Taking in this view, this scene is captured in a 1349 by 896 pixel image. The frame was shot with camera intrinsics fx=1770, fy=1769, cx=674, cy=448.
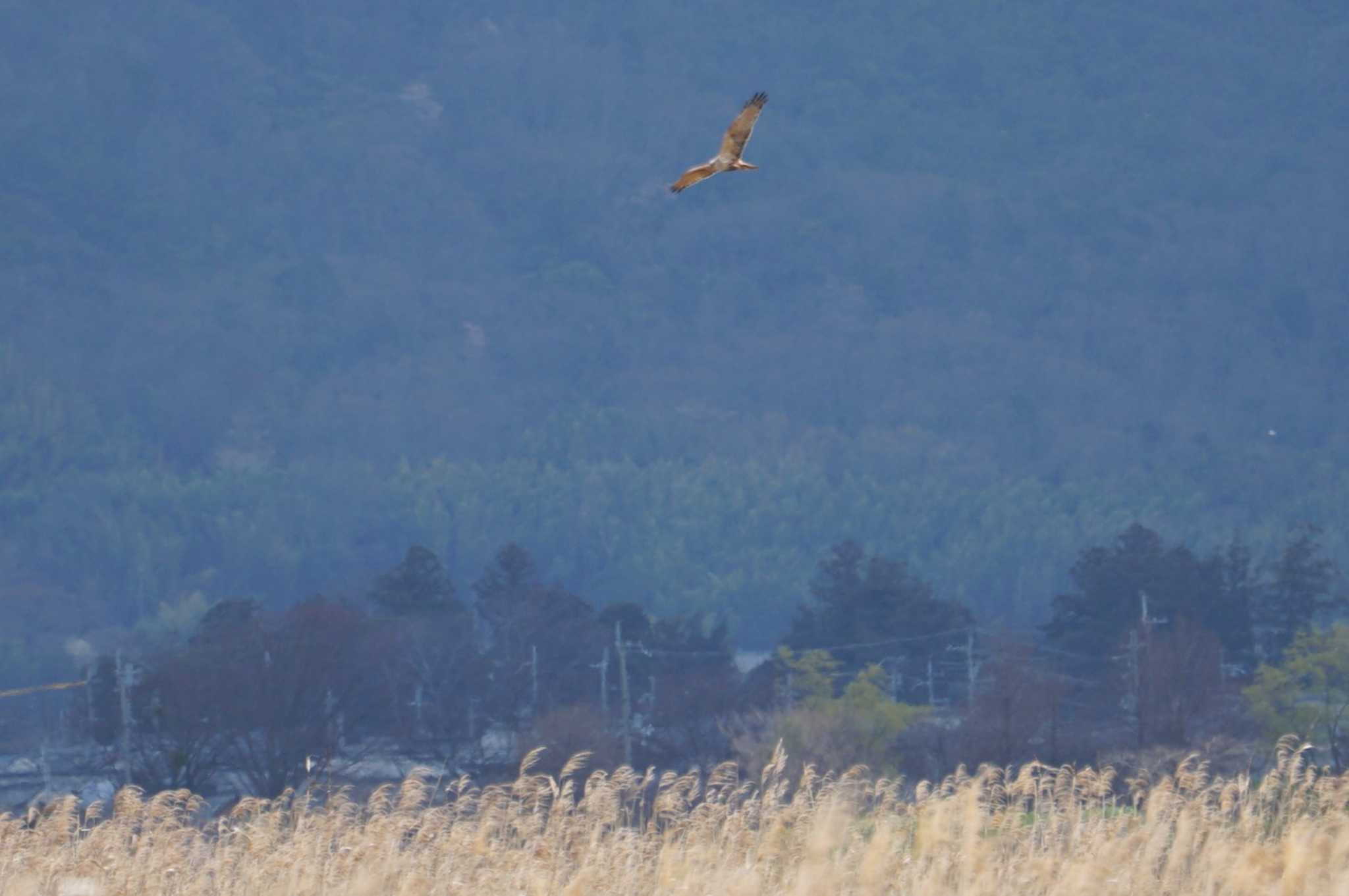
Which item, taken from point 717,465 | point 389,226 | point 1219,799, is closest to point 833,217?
point 389,226

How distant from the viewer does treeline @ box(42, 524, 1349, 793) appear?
37750 millimetres

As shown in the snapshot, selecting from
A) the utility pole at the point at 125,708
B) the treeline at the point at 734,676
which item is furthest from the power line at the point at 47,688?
the treeline at the point at 734,676

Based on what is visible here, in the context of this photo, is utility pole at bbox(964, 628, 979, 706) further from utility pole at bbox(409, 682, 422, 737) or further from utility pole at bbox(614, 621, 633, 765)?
utility pole at bbox(409, 682, 422, 737)

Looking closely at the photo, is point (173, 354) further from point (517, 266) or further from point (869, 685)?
point (869, 685)

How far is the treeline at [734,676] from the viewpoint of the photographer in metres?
37.8

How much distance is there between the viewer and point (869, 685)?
141 feet

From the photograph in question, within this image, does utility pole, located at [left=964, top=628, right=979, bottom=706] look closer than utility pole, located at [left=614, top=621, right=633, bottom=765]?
No

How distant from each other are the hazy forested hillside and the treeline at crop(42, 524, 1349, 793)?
81.7 ft

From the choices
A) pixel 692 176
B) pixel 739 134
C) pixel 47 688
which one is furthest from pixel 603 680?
pixel 692 176

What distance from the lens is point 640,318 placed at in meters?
155

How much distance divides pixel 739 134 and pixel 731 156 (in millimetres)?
124

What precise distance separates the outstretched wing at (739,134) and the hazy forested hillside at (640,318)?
74307 mm

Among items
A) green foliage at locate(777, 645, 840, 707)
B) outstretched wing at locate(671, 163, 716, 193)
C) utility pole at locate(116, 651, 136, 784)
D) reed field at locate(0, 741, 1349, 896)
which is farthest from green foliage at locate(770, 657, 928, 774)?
outstretched wing at locate(671, 163, 716, 193)

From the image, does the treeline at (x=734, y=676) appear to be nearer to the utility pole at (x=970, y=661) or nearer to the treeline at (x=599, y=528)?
the utility pole at (x=970, y=661)
